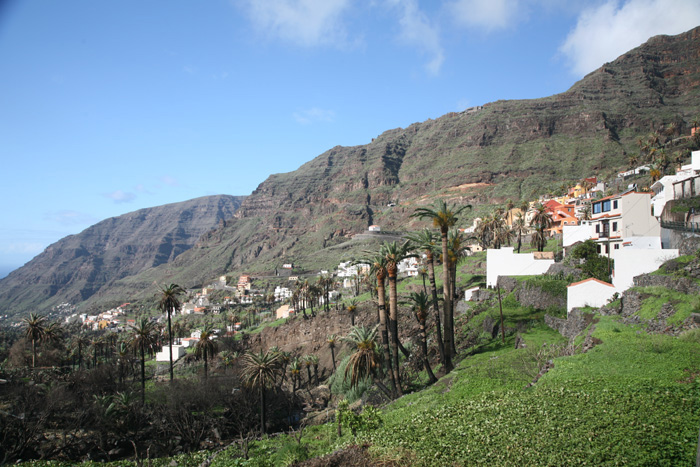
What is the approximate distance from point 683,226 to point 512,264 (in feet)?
45.2

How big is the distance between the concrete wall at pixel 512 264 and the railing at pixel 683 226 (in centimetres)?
973

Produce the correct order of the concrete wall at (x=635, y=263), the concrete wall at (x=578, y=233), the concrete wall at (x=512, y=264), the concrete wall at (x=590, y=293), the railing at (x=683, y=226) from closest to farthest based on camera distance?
the concrete wall at (x=635, y=263)
the concrete wall at (x=590, y=293)
the railing at (x=683, y=226)
the concrete wall at (x=578, y=233)
the concrete wall at (x=512, y=264)

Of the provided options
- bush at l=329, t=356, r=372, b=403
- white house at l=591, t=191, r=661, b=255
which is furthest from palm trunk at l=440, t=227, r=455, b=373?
white house at l=591, t=191, r=661, b=255

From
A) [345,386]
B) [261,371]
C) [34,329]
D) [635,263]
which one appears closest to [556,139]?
[635,263]

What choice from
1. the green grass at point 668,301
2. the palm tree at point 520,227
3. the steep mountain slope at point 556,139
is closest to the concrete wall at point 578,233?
the palm tree at point 520,227

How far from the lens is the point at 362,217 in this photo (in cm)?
19338

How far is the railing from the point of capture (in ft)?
84.7

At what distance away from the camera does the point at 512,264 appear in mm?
37875

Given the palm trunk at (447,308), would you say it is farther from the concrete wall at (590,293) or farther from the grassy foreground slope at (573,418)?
the concrete wall at (590,293)

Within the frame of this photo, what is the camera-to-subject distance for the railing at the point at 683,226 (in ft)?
84.7

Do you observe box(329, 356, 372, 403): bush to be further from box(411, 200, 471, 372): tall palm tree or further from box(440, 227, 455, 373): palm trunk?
box(411, 200, 471, 372): tall palm tree

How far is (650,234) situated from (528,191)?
106 metres

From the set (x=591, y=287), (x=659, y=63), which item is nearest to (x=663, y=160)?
(x=591, y=287)

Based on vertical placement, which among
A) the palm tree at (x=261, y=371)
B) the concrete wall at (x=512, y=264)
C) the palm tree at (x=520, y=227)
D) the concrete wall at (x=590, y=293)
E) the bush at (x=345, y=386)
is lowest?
the bush at (x=345, y=386)
